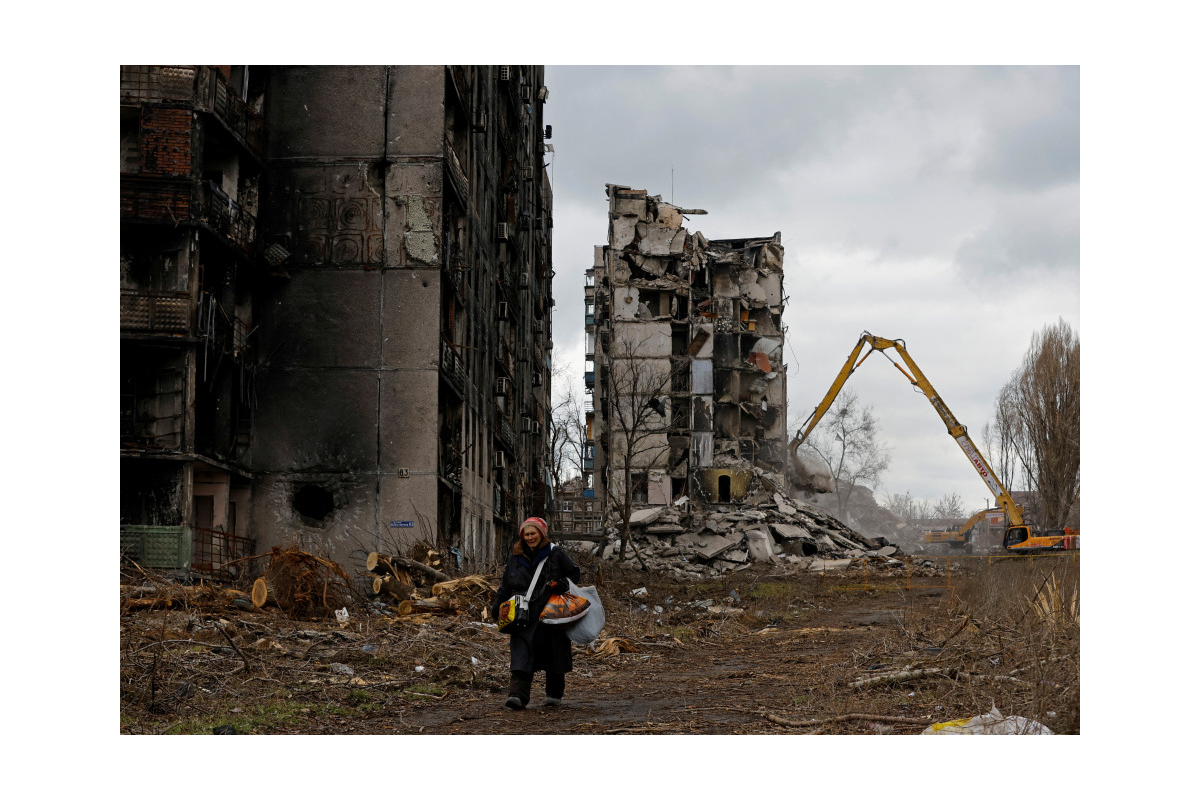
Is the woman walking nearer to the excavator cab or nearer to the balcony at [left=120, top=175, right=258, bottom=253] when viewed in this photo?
the balcony at [left=120, top=175, right=258, bottom=253]

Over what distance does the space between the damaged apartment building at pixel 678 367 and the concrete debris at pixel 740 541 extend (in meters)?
9.90

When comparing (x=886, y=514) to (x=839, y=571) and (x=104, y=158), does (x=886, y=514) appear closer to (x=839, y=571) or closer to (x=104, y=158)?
(x=839, y=571)

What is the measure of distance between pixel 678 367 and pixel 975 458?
2289cm

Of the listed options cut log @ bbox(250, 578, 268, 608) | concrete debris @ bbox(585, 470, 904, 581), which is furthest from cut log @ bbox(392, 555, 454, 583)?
concrete debris @ bbox(585, 470, 904, 581)

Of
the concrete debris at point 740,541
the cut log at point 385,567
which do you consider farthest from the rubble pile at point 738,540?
the cut log at point 385,567

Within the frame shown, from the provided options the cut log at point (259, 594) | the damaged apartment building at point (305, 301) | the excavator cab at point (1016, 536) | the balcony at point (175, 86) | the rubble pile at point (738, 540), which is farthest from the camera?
the rubble pile at point (738, 540)

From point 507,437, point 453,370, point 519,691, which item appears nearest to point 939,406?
point 507,437

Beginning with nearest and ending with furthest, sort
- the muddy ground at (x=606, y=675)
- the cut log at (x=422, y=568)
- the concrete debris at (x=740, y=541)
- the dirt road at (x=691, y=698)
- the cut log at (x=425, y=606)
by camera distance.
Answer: the muddy ground at (x=606, y=675), the dirt road at (x=691, y=698), the cut log at (x=425, y=606), the cut log at (x=422, y=568), the concrete debris at (x=740, y=541)

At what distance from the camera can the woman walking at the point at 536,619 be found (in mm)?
10375

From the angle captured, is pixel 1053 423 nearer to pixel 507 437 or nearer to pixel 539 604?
pixel 507 437

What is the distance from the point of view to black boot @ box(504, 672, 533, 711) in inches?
408

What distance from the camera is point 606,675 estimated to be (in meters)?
14.5

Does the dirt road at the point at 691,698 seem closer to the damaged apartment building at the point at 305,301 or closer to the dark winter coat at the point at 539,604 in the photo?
the dark winter coat at the point at 539,604
